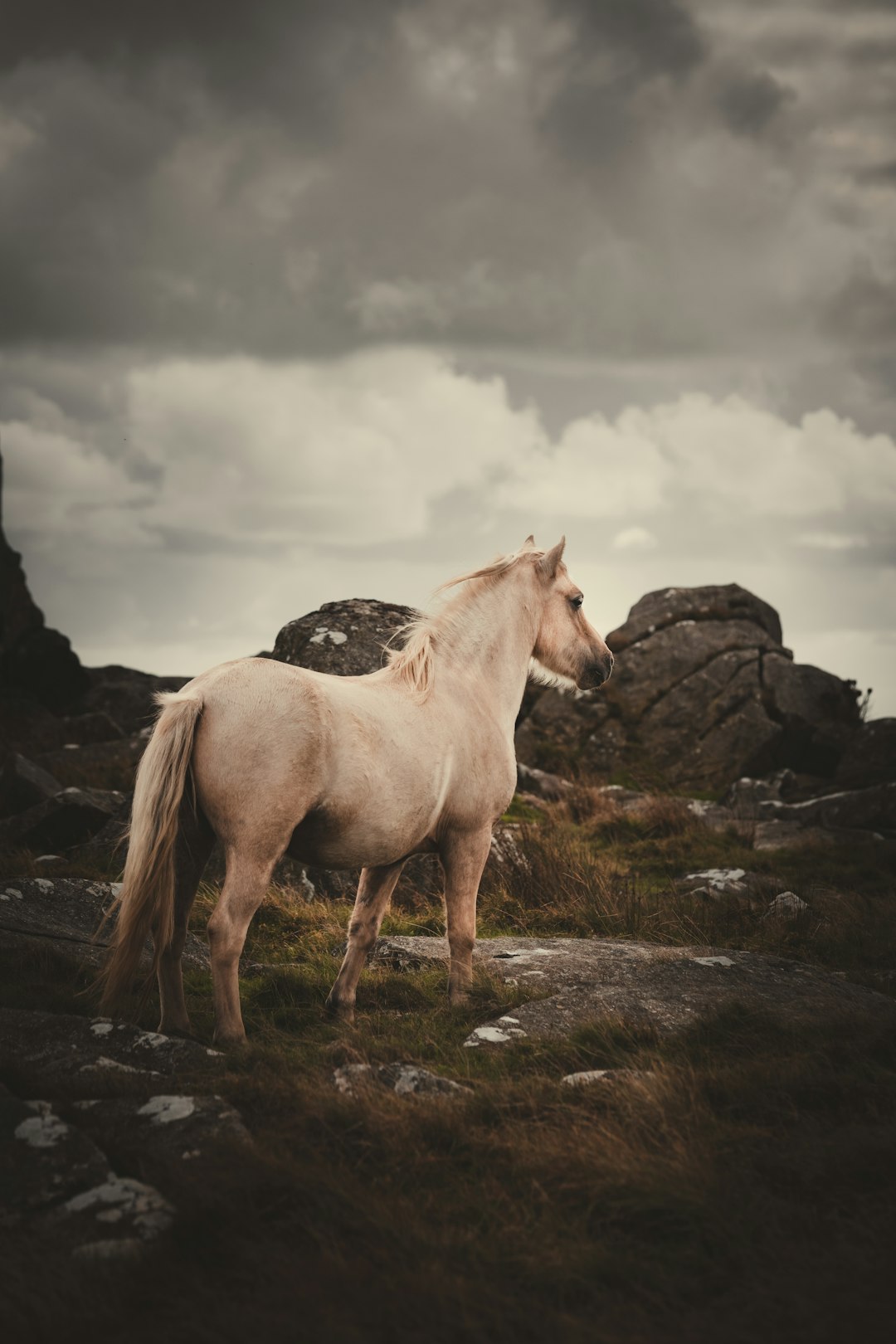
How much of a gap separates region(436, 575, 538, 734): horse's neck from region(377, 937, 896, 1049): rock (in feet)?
5.77

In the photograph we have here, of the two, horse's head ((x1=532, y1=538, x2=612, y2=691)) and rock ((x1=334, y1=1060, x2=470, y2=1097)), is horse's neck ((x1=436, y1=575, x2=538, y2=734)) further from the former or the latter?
rock ((x1=334, y1=1060, x2=470, y2=1097))

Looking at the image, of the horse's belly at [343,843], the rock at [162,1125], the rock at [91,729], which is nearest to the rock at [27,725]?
the rock at [91,729]

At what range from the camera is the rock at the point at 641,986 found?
5.55m

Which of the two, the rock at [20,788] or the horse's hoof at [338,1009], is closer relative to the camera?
the horse's hoof at [338,1009]

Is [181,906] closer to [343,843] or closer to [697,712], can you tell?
[343,843]

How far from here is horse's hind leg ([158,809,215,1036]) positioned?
536 centimetres

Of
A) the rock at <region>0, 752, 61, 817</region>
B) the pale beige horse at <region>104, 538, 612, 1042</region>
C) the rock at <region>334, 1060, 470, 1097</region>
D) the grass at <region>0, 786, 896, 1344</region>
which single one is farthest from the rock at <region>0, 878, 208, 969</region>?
the rock at <region>0, 752, 61, 817</region>

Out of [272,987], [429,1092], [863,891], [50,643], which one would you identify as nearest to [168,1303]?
[429,1092]

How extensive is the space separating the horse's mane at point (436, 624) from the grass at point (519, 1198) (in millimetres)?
2171

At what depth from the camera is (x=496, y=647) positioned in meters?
7.16

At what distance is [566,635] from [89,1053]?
4.57 meters

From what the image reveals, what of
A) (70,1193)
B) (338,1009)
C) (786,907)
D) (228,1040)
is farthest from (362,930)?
(786,907)

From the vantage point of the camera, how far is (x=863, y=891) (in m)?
10.4

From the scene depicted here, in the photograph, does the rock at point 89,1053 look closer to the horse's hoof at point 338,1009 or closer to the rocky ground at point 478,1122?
the rocky ground at point 478,1122
